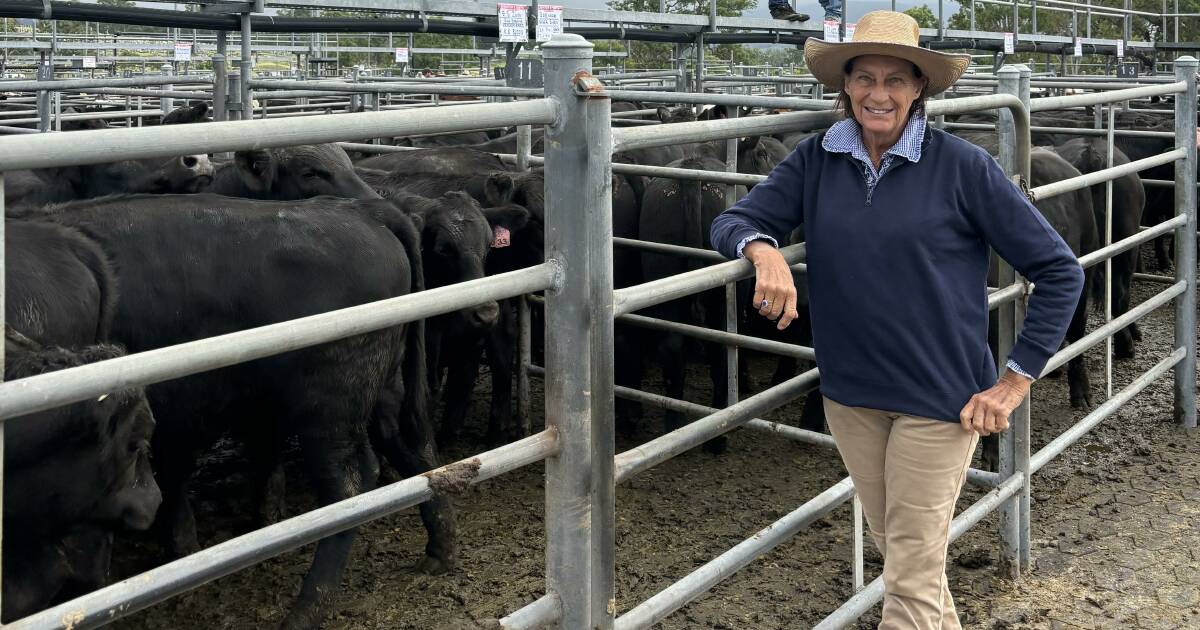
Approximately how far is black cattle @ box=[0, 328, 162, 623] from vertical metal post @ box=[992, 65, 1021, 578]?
2.64 m

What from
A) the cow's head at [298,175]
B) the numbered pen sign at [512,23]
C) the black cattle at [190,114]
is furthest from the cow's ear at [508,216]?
the black cattle at [190,114]

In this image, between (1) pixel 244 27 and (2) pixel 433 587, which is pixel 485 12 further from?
(2) pixel 433 587

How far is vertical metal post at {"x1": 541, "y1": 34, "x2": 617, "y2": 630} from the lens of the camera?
7.33 ft

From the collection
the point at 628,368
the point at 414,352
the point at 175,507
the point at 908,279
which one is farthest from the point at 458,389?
the point at 908,279

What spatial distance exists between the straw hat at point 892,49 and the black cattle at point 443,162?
3.84m

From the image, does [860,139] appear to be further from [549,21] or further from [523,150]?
[549,21]

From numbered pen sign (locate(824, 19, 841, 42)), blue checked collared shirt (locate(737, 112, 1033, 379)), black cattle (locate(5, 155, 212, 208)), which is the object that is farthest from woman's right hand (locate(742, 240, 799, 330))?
numbered pen sign (locate(824, 19, 841, 42))

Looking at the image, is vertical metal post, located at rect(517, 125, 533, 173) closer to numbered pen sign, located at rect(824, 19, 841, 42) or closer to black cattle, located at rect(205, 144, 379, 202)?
black cattle, located at rect(205, 144, 379, 202)

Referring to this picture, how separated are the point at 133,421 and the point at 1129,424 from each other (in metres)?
5.17

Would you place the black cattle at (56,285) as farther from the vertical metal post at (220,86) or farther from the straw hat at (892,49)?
the vertical metal post at (220,86)

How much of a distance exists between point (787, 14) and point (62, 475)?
1095cm

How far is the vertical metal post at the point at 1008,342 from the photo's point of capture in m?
3.81

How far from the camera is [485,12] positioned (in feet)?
27.1

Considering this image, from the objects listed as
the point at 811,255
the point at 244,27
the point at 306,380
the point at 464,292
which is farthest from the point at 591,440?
the point at 244,27
